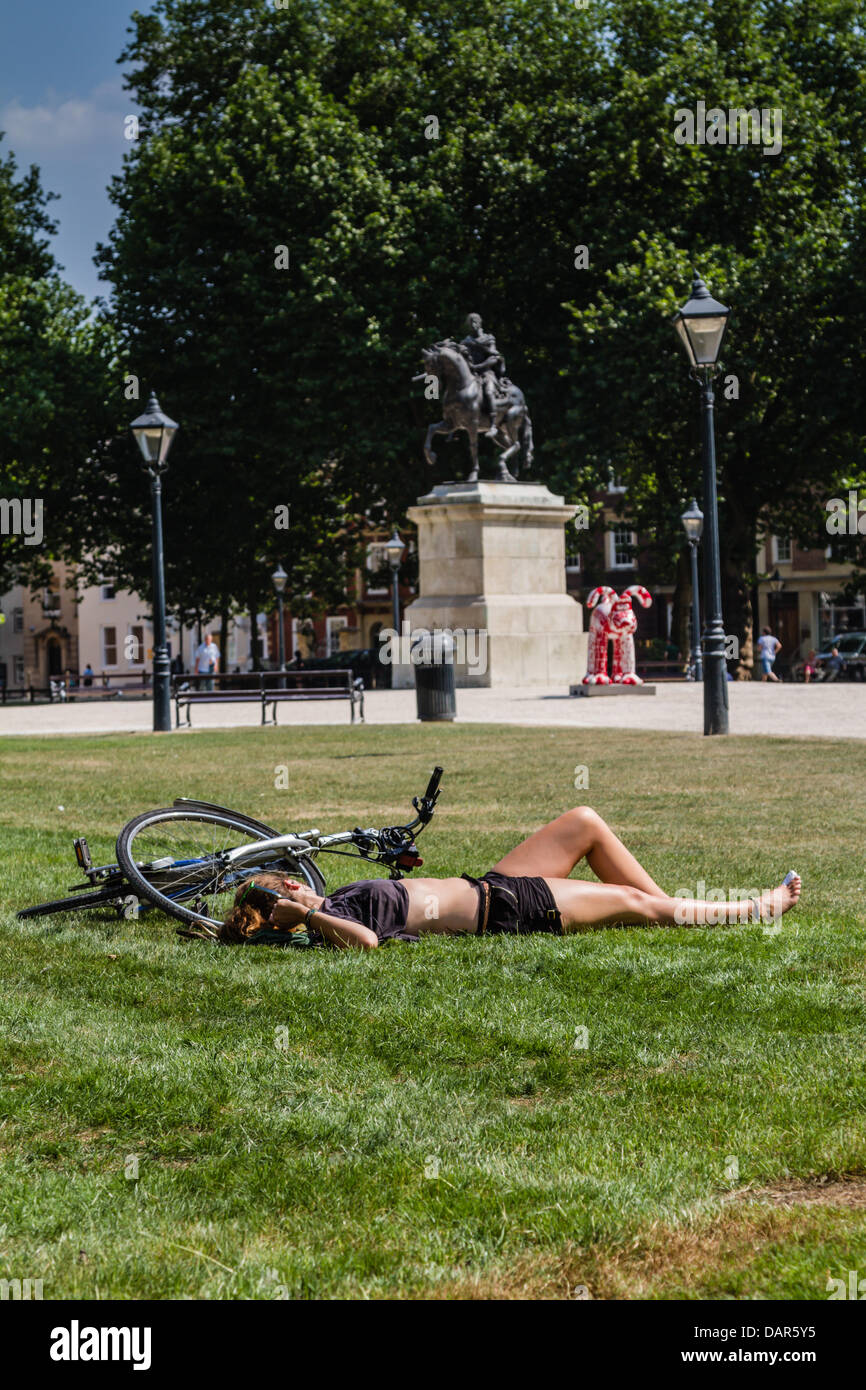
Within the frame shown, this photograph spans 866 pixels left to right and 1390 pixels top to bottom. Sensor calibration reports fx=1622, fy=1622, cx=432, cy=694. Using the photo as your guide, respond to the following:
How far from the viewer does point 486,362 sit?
3653cm

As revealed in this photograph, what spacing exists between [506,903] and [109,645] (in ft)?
297

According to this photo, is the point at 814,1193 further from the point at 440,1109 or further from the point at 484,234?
the point at 484,234

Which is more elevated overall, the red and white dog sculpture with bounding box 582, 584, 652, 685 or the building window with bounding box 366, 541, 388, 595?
the building window with bounding box 366, 541, 388, 595

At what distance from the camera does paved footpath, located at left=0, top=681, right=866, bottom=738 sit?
21.6m

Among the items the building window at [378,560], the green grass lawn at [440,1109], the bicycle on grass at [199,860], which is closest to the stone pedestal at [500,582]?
the building window at [378,560]

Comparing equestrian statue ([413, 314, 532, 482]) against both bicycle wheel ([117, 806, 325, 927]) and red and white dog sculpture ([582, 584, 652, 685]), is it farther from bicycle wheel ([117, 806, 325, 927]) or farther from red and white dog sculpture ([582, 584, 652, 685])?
bicycle wheel ([117, 806, 325, 927])

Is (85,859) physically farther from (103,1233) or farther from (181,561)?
(181,561)

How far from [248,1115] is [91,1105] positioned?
45 cm

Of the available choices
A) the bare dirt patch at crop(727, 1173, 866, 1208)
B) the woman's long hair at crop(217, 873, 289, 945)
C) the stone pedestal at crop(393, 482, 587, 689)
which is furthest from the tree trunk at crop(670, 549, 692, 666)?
the bare dirt patch at crop(727, 1173, 866, 1208)

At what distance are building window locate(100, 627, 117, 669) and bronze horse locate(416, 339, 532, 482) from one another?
6000cm

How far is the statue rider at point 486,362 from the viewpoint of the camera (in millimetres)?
36406

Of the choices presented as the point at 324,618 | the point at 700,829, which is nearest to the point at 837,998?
the point at 700,829

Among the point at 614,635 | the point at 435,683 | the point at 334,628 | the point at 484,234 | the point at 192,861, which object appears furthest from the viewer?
the point at 334,628

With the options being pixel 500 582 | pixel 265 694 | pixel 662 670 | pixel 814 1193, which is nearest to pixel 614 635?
pixel 500 582
